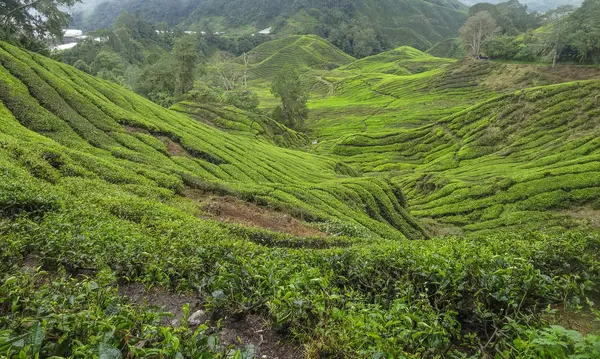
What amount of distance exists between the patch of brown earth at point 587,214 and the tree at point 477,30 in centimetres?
9080

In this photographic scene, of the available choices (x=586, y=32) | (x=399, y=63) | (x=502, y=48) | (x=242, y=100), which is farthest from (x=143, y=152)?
(x=399, y=63)

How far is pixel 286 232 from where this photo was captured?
1652 centimetres

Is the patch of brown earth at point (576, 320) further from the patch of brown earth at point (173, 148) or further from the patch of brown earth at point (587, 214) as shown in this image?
the patch of brown earth at point (587, 214)

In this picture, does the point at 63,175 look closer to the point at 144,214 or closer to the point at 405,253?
the point at 144,214

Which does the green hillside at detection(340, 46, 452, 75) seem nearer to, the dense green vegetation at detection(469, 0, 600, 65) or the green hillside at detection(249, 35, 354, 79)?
the green hillside at detection(249, 35, 354, 79)

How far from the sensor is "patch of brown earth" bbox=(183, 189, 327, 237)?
17000 millimetres

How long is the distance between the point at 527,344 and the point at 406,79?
129m

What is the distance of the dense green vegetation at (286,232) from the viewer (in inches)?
167

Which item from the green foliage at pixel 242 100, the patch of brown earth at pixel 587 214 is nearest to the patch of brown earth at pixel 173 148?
the patch of brown earth at pixel 587 214

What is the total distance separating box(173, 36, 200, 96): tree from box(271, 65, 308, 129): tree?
2174 cm

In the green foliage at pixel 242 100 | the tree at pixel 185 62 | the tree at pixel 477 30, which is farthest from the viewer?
the tree at pixel 477 30

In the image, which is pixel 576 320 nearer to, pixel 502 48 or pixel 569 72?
pixel 569 72

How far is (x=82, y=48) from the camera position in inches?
5231

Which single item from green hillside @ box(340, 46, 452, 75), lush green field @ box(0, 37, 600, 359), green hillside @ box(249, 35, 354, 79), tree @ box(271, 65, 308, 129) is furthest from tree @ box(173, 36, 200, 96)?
green hillside @ box(249, 35, 354, 79)
